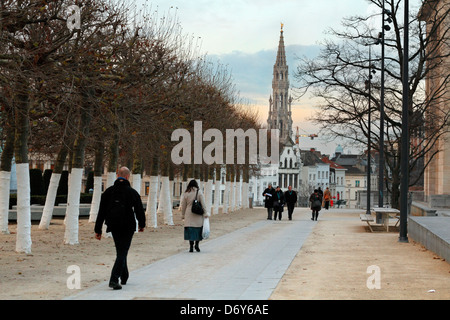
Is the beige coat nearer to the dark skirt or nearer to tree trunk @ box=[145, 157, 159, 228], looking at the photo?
the dark skirt

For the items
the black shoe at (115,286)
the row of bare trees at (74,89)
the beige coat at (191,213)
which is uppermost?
the row of bare trees at (74,89)

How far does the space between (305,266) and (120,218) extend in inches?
204

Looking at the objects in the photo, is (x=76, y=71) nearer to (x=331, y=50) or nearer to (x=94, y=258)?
(x=94, y=258)

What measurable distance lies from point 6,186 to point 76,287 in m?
12.2

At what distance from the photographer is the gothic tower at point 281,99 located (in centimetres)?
18362

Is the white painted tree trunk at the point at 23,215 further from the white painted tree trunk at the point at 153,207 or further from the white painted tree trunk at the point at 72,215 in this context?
the white painted tree trunk at the point at 153,207

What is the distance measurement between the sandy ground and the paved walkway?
14.4 inches

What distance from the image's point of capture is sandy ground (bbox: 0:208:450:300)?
39.0ft

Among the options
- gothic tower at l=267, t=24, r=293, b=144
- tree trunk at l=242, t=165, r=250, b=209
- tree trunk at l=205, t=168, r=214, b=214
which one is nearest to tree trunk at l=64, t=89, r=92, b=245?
tree trunk at l=205, t=168, r=214, b=214

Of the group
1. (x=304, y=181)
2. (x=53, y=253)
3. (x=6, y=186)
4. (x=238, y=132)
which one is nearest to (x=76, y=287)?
(x=53, y=253)

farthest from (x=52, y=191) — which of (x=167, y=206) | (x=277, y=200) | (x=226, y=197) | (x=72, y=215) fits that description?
(x=226, y=197)

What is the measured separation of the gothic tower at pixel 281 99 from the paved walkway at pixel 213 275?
533ft

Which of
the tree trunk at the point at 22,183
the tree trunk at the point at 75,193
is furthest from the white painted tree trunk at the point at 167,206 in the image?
the tree trunk at the point at 22,183
